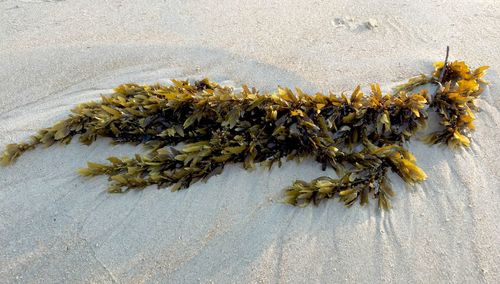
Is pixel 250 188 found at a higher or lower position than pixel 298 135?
lower

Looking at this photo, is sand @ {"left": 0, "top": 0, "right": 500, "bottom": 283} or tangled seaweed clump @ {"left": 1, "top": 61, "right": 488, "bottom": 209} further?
tangled seaweed clump @ {"left": 1, "top": 61, "right": 488, "bottom": 209}

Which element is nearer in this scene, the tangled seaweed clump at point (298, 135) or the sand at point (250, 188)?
the sand at point (250, 188)

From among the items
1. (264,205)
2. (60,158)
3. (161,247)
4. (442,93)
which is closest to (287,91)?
(264,205)

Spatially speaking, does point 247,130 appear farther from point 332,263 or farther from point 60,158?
point 60,158
